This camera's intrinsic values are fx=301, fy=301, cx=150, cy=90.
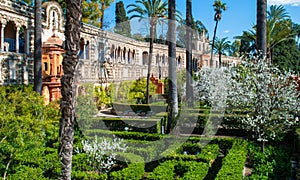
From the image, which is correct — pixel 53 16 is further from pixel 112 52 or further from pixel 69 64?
pixel 69 64

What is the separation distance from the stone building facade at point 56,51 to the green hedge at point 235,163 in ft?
21.4

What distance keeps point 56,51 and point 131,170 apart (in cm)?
1135

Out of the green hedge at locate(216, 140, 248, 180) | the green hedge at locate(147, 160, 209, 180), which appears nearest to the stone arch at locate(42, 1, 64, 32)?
the green hedge at locate(147, 160, 209, 180)

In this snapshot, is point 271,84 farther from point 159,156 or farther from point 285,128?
point 159,156

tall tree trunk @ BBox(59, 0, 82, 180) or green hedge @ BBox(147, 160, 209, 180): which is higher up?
tall tree trunk @ BBox(59, 0, 82, 180)

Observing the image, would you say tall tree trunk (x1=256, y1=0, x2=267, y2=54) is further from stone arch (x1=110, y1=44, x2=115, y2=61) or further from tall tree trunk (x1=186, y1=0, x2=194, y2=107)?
stone arch (x1=110, y1=44, x2=115, y2=61)

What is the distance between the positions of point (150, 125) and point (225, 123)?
4234mm

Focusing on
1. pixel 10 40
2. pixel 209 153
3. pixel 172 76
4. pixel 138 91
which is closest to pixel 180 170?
pixel 209 153

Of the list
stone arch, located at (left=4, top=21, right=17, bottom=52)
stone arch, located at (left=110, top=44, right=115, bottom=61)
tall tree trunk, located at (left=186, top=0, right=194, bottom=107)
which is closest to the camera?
stone arch, located at (left=4, top=21, right=17, bottom=52)

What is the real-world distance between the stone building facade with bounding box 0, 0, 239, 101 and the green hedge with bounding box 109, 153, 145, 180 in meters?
8.41

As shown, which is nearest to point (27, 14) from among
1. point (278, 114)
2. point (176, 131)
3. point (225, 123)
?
point (176, 131)

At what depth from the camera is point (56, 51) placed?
1797cm

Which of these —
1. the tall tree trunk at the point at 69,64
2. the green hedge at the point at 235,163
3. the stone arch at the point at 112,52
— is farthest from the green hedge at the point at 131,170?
the stone arch at the point at 112,52

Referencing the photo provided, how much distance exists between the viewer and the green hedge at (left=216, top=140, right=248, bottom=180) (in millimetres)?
8367
